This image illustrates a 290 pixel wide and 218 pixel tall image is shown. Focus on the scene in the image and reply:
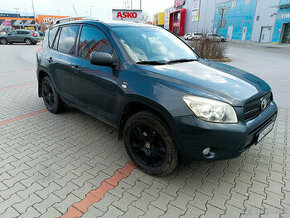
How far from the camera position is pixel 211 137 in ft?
7.11

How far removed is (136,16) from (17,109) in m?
17.7

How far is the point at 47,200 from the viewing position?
7.73 ft

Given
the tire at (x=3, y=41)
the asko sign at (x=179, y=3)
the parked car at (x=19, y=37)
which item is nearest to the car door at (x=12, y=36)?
the parked car at (x=19, y=37)

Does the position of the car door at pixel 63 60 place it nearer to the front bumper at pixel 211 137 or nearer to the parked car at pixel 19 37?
the front bumper at pixel 211 137

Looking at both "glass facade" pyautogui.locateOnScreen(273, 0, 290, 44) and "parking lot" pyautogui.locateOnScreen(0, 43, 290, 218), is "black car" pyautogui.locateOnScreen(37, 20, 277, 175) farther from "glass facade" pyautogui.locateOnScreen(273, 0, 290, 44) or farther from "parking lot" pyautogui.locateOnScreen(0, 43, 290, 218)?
"glass facade" pyautogui.locateOnScreen(273, 0, 290, 44)

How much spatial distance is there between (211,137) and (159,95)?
687 millimetres

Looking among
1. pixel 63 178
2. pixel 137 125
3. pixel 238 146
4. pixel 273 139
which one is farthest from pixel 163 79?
pixel 273 139

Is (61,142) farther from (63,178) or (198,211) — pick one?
(198,211)

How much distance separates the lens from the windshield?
2967 millimetres

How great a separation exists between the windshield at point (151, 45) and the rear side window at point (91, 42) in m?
0.21

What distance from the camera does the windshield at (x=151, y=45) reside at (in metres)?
2.97

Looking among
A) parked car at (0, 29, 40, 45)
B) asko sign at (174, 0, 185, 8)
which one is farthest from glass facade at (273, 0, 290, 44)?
asko sign at (174, 0, 185, 8)

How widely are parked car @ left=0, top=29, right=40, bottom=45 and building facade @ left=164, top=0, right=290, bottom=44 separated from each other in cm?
1925

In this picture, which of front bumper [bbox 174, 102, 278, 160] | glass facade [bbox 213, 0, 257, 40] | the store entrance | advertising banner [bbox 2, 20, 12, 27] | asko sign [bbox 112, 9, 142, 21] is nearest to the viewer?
front bumper [bbox 174, 102, 278, 160]
